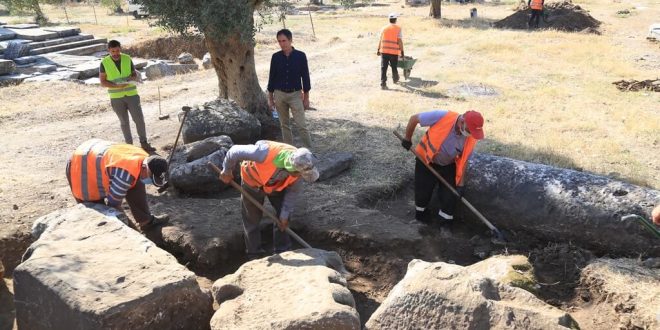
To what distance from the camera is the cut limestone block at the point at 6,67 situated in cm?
1523

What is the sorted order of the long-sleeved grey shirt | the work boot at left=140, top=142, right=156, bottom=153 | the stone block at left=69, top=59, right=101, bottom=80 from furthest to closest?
the stone block at left=69, top=59, right=101, bottom=80
the work boot at left=140, top=142, right=156, bottom=153
the long-sleeved grey shirt

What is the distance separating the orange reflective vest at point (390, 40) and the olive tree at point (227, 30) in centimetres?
404

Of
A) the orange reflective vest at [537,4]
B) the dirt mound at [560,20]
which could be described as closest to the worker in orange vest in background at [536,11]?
the orange reflective vest at [537,4]

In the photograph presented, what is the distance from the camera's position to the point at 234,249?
245 inches

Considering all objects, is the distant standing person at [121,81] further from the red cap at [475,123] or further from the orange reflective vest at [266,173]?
the red cap at [475,123]

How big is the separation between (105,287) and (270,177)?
191cm

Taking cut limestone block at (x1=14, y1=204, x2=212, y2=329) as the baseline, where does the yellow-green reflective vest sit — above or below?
above

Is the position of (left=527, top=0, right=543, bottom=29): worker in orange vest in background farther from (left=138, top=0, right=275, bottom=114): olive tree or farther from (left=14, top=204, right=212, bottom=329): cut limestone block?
(left=14, top=204, right=212, bottom=329): cut limestone block

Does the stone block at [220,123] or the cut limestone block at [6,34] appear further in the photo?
the cut limestone block at [6,34]

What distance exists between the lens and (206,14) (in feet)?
27.1

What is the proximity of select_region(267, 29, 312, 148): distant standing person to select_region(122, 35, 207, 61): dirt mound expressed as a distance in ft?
41.8

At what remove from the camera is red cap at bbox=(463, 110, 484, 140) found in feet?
19.1

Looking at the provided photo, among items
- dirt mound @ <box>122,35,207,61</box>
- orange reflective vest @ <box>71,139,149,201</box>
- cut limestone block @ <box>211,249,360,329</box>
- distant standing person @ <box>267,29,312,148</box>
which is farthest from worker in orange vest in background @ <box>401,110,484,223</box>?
dirt mound @ <box>122,35,207,61</box>

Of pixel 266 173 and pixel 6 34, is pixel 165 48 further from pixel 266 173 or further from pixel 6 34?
pixel 266 173
